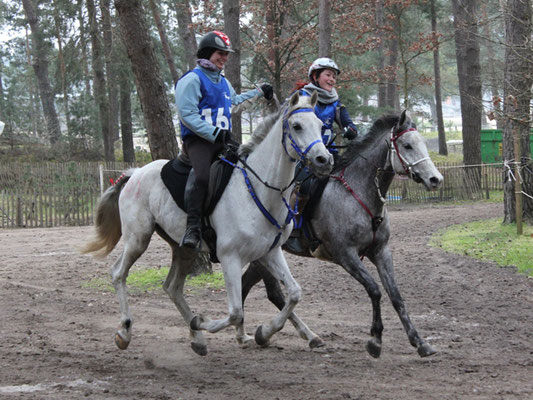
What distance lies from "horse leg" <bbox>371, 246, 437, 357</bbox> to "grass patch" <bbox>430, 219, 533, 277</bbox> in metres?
4.26

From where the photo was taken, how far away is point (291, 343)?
6988mm

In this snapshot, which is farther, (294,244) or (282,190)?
(294,244)

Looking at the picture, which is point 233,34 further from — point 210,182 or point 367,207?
point 210,182

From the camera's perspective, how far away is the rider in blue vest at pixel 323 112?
7340 mm

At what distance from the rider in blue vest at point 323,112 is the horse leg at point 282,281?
1047 millimetres

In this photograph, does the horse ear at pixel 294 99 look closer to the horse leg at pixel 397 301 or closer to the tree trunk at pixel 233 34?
the horse leg at pixel 397 301

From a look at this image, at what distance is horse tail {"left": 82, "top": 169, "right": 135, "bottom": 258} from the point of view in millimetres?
7707

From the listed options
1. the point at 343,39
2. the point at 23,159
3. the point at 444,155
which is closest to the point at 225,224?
the point at 343,39

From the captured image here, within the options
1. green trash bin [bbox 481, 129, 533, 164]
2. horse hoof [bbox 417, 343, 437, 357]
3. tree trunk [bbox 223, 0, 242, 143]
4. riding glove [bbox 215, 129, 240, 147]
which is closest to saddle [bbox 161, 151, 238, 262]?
riding glove [bbox 215, 129, 240, 147]

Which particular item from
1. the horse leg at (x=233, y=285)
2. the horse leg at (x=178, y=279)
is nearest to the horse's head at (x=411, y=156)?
the horse leg at (x=233, y=285)

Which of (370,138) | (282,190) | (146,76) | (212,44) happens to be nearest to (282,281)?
(282,190)

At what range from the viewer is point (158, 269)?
1175 cm

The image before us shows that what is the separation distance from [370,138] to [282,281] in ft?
6.91

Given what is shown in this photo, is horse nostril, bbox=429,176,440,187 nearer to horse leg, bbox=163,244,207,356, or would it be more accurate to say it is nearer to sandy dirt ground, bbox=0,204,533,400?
sandy dirt ground, bbox=0,204,533,400
